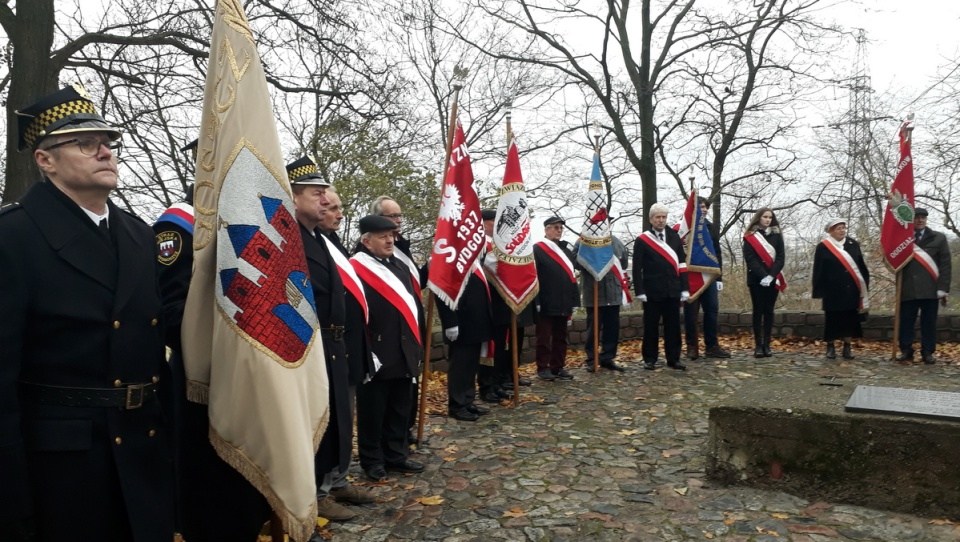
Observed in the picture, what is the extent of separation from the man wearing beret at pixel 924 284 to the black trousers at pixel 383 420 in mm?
7318

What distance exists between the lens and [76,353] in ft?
6.72

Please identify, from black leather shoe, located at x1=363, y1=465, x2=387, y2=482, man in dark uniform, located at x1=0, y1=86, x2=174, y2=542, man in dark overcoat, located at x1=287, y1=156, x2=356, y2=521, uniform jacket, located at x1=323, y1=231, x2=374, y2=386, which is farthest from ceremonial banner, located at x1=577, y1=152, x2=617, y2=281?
man in dark uniform, located at x1=0, y1=86, x2=174, y2=542

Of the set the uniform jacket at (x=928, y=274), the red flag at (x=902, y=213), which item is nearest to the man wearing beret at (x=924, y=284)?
the uniform jacket at (x=928, y=274)

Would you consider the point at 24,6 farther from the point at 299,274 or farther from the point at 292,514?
the point at 292,514

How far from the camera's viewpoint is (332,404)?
348 centimetres

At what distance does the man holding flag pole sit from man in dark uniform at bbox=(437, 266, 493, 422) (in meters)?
2.38

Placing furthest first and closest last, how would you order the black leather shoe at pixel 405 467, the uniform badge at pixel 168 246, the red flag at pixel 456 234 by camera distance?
the red flag at pixel 456 234 → the black leather shoe at pixel 405 467 → the uniform badge at pixel 168 246

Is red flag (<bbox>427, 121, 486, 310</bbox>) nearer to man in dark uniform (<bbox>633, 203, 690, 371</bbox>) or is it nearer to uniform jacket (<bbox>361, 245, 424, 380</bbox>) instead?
uniform jacket (<bbox>361, 245, 424, 380</bbox>)

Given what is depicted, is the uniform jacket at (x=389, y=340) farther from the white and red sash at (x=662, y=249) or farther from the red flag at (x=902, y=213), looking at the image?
the red flag at (x=902, y=213)

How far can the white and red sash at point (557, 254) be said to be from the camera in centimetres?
802

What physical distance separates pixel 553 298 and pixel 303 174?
15.5 ft

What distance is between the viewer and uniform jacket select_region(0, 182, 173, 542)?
6.29ft

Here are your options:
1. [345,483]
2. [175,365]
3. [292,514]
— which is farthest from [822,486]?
[175,365]

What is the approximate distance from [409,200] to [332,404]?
9.13m
